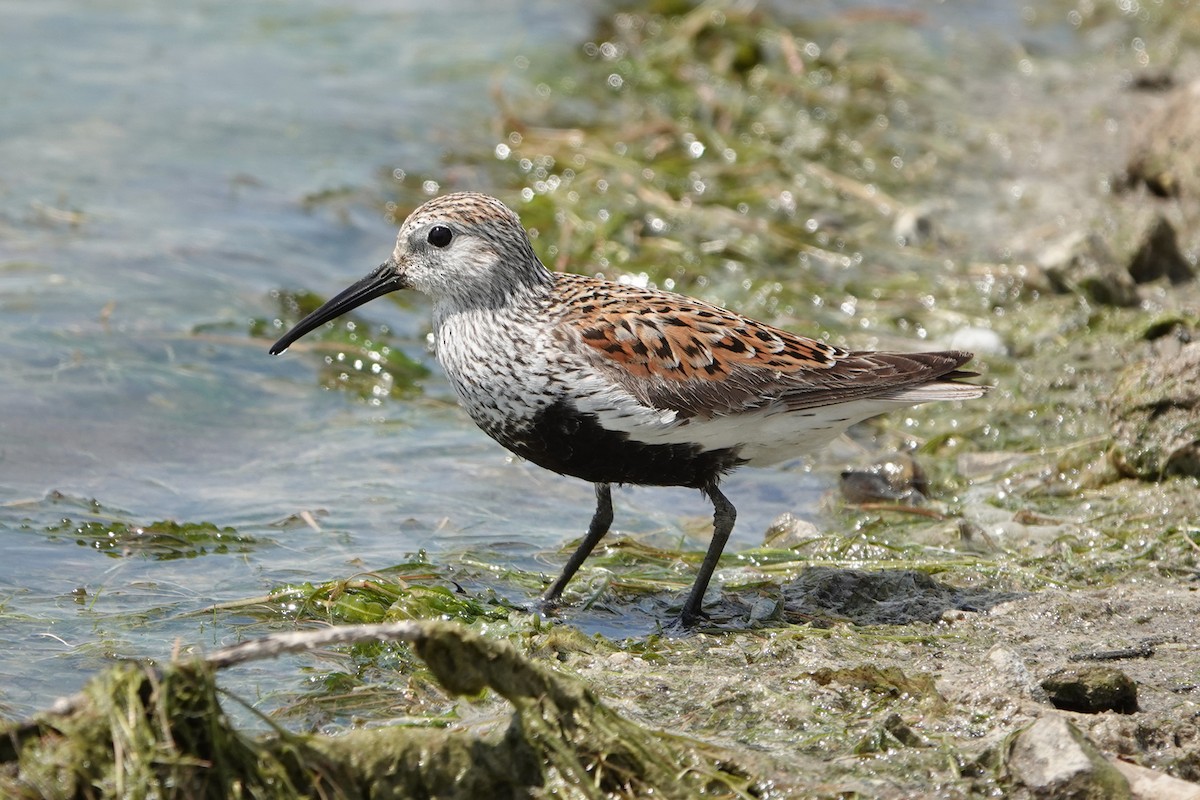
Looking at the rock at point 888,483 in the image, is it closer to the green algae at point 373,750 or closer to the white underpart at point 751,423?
the white underpart at point 751,423

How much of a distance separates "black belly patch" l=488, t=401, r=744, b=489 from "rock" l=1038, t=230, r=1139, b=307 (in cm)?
451

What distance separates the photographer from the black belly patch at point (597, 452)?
6.50 m

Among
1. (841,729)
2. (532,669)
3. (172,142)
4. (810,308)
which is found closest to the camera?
(532,669)

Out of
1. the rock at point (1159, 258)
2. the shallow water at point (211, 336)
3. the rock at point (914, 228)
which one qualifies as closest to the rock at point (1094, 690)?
the shallow water at point (211, 336)

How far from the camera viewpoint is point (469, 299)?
277 inches

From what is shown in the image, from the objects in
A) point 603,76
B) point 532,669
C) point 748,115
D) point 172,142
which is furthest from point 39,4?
point 532,669

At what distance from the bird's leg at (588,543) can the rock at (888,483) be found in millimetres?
1746

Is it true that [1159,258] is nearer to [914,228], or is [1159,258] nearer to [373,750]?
[914,228]

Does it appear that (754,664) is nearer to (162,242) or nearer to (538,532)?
(538,532)

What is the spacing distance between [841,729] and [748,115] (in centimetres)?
972

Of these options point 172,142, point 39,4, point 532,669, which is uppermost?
point 39,4

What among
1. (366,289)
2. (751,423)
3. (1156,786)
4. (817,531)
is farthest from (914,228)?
(1156,786)

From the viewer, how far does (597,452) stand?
6.58 meters

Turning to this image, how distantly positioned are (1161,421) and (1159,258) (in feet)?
10.6
